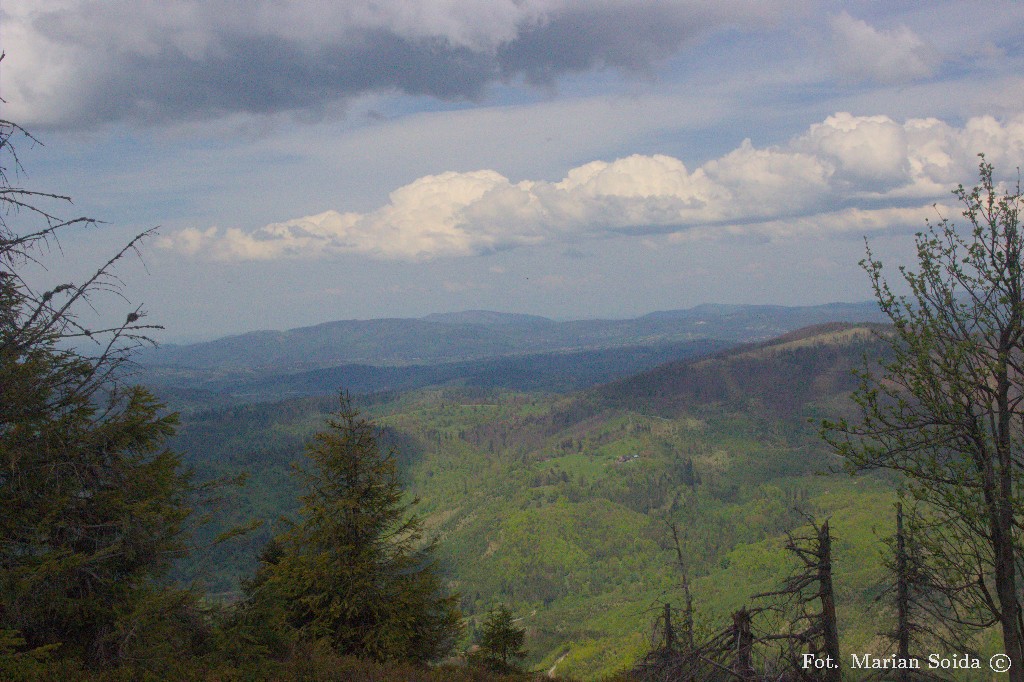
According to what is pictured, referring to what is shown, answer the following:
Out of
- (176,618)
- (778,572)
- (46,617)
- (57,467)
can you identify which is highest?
(57,467)

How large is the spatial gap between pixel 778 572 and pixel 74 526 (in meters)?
191

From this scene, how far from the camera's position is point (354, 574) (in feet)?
68.9

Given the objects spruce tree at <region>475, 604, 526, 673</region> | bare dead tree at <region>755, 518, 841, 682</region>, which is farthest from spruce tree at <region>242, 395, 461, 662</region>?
bare dead tree at <region>755, 518, 841, 682</region>

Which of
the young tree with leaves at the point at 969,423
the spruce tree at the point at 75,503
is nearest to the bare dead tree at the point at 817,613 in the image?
the young tree with leaves at the point at 969,423

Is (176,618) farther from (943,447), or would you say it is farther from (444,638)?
(943,447)

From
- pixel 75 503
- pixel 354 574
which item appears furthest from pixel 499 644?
pixel 75 503

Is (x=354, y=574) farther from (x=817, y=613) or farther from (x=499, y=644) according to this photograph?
(x=817, y=613)

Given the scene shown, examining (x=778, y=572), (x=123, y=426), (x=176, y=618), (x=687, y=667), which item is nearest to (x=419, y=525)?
(x=176, y=618)

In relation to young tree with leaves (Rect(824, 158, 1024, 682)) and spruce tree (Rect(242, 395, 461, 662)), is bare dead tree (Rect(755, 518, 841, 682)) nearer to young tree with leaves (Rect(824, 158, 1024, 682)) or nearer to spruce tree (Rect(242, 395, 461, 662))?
young tree with leaves (Rect(824, 158, 1024, 682))

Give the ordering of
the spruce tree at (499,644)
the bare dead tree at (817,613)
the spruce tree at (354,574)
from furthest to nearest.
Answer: the spruce tree at (499,644) → the spruce tree at (354,574) → the bare dead tree at (817,613)

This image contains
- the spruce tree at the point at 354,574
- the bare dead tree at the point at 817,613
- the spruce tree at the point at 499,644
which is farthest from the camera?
the spruce tree at the point at 499,644

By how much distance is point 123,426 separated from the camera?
47.1 feet

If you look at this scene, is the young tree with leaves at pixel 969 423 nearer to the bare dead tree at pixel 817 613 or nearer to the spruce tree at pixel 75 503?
the bare dead tree at pixel 817 613

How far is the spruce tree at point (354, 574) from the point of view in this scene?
20.7 meters
